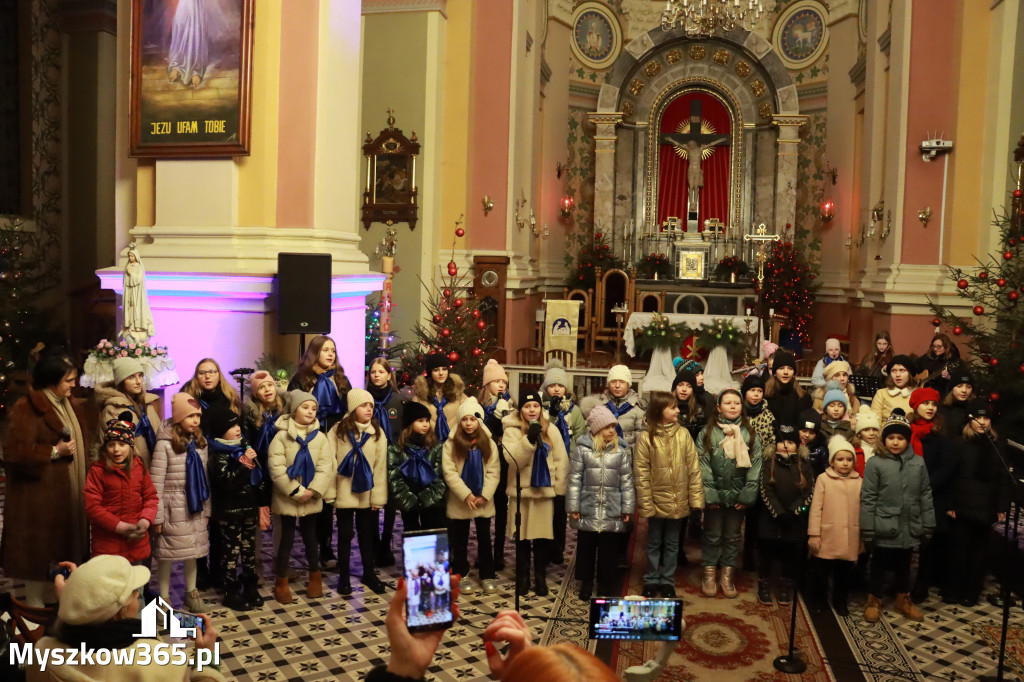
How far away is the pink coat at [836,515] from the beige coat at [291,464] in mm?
3414

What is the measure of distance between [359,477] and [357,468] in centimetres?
7

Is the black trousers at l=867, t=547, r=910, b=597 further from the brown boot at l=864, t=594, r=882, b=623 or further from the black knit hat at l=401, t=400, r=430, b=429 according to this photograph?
the black knit hat at l=401, t=400, r=430, b=429

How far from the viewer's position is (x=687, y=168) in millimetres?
21922

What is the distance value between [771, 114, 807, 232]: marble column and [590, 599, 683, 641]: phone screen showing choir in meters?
18.9

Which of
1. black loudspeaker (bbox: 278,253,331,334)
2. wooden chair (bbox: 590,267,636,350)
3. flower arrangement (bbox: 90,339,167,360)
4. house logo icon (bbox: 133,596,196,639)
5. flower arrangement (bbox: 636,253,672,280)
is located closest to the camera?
house logo icon (bbox: 133,596,196,639)

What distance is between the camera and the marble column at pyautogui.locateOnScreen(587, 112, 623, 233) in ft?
69.4

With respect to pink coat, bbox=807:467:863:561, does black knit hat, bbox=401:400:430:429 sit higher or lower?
higher

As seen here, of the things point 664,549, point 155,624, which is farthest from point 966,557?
point 155,624

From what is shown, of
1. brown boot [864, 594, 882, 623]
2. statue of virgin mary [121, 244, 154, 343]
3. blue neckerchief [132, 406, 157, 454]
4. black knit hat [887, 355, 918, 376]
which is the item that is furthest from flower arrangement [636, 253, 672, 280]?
blue neckerchief [132, 406, 157, 454]

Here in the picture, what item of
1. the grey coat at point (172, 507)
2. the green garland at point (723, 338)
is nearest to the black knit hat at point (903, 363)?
the green garland at point (723, 338)

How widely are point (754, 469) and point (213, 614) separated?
395 cm

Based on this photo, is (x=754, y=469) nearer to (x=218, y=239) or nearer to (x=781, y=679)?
(x=781, y=679)

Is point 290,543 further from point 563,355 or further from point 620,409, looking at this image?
point 563,355

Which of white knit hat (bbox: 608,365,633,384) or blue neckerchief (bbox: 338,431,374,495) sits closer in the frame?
blue neckerchief (bbox: 338,431,374,495)
